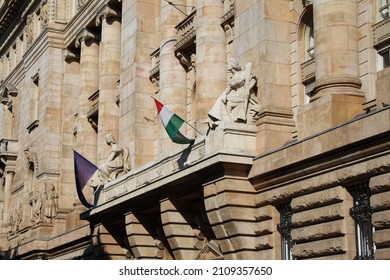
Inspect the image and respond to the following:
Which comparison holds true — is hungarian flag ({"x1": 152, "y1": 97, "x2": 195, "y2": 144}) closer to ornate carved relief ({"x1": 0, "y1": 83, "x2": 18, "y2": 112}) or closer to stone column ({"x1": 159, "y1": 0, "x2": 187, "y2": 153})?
stone column ({"x1": 159, "y1": 0, "x2": 187, "y2": 153})

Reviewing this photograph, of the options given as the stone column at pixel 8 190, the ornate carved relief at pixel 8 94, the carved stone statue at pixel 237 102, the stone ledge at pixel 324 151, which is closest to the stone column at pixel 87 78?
the stone column at pixel 8 190

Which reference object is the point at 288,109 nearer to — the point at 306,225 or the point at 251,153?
the point at 251,153

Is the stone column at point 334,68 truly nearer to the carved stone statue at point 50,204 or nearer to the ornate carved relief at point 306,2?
the ornate carved relief at point 306,2

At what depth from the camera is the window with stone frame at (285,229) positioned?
25.0m

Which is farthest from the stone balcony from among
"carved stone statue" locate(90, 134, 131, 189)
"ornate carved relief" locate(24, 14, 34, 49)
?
"ornate carved relief" locate(24, 14, 34, 49)

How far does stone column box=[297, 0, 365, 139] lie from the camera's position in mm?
23344

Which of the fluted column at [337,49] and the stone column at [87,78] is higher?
the stone column at [87,78]

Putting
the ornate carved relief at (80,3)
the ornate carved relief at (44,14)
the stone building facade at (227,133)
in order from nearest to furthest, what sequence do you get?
the stone building facade at (227,133) → the ornate carved relief at (80,3) → the ornate carved relief at (44,14)

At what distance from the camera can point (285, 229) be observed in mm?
25109

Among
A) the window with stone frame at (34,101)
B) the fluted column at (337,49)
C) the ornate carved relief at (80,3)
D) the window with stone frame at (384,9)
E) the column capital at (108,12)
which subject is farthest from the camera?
the window with stone frame at (34,101)

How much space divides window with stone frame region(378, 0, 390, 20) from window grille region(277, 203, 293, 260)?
5.97m

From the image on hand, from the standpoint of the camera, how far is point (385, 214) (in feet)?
65.8

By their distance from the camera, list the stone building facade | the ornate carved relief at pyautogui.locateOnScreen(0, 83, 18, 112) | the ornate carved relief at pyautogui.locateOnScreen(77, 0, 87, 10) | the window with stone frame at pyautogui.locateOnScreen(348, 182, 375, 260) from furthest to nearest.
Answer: the ornate carved relief at pyautogui.locateOnScreen(0, 83, 18, 112) → the ornate carved relief at pyautogui.locateOnScreen(77, 0, 87, 10) → the stone building facade → the window with stone frame at pyautogui.locateOnScreen(348, 182, 375, 260)

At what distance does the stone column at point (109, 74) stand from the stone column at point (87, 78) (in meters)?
3.08
